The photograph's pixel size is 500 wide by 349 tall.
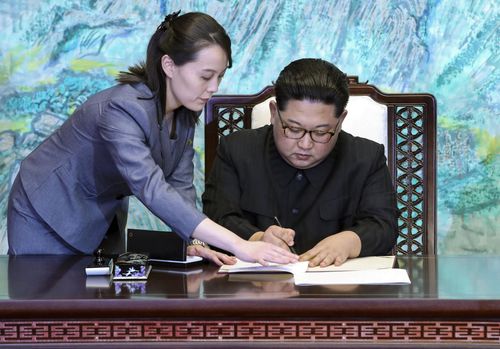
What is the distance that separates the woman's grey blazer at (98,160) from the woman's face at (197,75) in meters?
0.08

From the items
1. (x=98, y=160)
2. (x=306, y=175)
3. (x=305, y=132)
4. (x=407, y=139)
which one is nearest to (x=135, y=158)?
(x=98, y=160)

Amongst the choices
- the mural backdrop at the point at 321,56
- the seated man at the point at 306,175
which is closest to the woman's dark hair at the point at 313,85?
the seated man at the point at 306,175

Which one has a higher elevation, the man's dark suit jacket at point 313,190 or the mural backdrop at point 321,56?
the mural backdrop at point 321,56

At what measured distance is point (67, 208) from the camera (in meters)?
2.55

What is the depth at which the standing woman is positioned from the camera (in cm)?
221

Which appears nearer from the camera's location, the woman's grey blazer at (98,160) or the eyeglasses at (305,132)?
the woman's grey blazer at (98,160)

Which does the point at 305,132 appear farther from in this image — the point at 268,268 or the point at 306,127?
the point at 268,268

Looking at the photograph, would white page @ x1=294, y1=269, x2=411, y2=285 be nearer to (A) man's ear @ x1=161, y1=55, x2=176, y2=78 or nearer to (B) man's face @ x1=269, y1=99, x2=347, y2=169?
(B) man's face @ x1=269, y1=99, x2=347, y2=169

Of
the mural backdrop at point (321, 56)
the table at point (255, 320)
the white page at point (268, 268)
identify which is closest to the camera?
the table at point (255, 320)

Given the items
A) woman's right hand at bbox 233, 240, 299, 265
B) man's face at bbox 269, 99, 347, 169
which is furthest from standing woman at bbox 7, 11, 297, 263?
man's face at bbox 269, 99, 347, 169

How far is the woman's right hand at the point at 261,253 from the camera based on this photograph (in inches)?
83.8

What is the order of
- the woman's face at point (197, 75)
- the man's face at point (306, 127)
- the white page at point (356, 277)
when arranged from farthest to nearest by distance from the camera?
1. the man's face at point (306, 127)
2. the woman's face at point (197, 75)
3. the white page at point (356, 277)

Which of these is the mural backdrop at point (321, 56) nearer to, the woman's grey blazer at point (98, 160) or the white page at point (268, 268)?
the woman's grey blazer at point (98, 160)

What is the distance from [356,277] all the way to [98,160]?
35.0 inches
